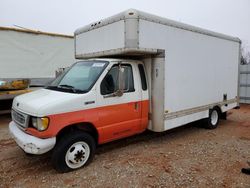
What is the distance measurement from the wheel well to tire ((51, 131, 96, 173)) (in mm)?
79

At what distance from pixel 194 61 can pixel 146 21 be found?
6.87ft

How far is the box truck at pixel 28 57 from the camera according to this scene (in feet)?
27.3

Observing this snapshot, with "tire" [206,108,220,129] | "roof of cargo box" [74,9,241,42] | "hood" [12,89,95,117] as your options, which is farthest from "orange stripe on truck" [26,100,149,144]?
"tire" [206,108,220,129]

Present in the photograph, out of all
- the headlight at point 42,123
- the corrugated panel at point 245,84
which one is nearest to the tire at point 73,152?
the headlight at point 42,123

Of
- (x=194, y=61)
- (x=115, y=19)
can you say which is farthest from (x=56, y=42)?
(x=194, y=61)

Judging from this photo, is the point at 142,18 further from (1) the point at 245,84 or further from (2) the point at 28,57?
(1) the point at 245,84

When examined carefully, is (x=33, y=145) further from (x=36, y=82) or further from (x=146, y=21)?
(x=36, y=82)

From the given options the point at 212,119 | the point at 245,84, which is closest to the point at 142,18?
the point at 212,119

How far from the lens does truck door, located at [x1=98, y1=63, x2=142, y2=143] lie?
4.54 m

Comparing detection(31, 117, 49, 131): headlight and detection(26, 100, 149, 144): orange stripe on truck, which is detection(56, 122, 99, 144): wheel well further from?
detection(31, 117, 49, 131): headlight

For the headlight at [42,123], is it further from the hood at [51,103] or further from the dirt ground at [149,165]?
the dirt ground at [149,165]

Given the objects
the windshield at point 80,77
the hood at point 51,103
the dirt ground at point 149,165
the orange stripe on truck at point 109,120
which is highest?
the windshield at point 80,77

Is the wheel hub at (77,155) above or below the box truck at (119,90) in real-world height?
below

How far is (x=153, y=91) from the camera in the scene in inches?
211
